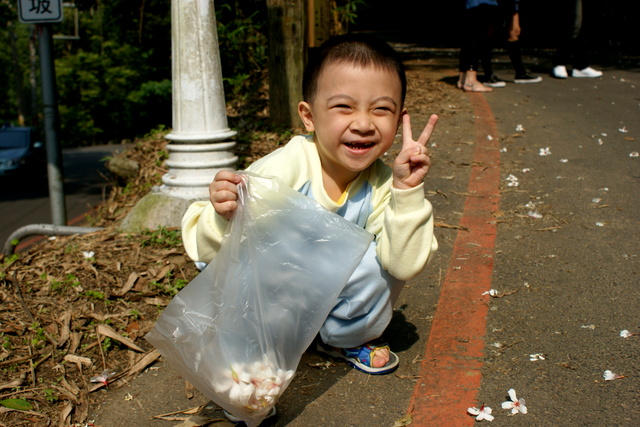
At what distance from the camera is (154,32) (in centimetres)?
1118

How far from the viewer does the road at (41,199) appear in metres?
15.5

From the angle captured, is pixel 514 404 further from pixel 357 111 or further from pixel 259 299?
pixel 357 111

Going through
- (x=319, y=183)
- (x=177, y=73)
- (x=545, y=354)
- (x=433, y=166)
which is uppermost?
(x=177, y=73)

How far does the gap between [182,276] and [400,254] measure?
1692 millimetres

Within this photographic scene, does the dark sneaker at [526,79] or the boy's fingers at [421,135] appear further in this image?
the dark sneaker at [526,79]

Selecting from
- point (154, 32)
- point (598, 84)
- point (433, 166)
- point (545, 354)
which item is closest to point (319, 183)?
point (545, 354)

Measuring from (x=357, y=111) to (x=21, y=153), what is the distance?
19859 millimetres

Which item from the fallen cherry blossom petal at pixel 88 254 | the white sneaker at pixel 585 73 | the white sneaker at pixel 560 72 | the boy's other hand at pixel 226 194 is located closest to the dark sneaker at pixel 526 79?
the white sneaker at pixel 560 72

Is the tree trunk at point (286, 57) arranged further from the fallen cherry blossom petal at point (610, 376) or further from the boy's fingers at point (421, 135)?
the fallen cherry blossom petal at point (610, 376)

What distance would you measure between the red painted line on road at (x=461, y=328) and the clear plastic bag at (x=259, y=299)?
566mm

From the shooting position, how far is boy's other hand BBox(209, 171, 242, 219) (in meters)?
2.13

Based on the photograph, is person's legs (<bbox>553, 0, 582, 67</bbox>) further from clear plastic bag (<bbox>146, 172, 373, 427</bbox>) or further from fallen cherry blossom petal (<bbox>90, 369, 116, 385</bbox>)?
fallen cherry blossom petal (<bbox>90, 369, 116, 385</bbox>)

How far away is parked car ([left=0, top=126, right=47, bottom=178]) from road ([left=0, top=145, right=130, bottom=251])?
15.9 inches

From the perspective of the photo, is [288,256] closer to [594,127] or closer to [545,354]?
[545,354]
